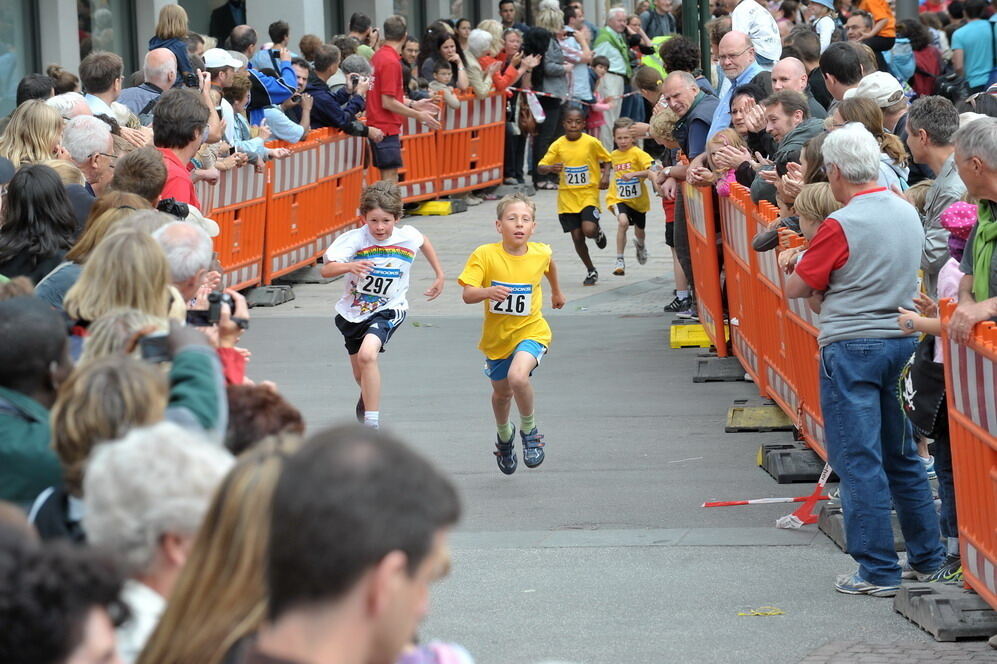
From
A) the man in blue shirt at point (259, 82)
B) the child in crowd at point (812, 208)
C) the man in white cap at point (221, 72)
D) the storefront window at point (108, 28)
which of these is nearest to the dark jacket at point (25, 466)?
the child in crowd at point (812, 208)

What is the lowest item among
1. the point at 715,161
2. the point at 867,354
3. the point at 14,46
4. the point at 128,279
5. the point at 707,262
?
the point at 707,262

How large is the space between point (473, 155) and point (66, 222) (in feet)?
50.3

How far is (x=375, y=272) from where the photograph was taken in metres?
9.68

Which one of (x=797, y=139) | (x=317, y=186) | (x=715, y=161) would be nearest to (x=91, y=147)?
(x=797, y=139)

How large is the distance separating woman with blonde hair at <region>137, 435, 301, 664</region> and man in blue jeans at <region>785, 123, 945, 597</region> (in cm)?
416

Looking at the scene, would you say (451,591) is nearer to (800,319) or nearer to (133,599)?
(800,319)

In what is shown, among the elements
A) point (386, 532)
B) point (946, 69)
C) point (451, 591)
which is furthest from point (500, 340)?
point (946, 69)

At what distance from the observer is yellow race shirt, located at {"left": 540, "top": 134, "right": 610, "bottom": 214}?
15328 millimetres

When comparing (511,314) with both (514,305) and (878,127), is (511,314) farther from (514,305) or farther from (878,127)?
(878,127)

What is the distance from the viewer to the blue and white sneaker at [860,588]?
21.0 feet

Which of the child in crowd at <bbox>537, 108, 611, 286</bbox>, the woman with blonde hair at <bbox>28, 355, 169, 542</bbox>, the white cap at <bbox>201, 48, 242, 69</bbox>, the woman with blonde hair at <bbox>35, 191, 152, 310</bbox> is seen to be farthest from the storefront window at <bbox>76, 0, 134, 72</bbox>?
the woman with blonde hair at <bbox>28, 355, 169, 542</bbox>

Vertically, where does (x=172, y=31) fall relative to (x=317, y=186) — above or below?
above

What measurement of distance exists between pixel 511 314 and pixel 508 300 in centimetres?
8

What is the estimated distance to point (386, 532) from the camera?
2.16m
